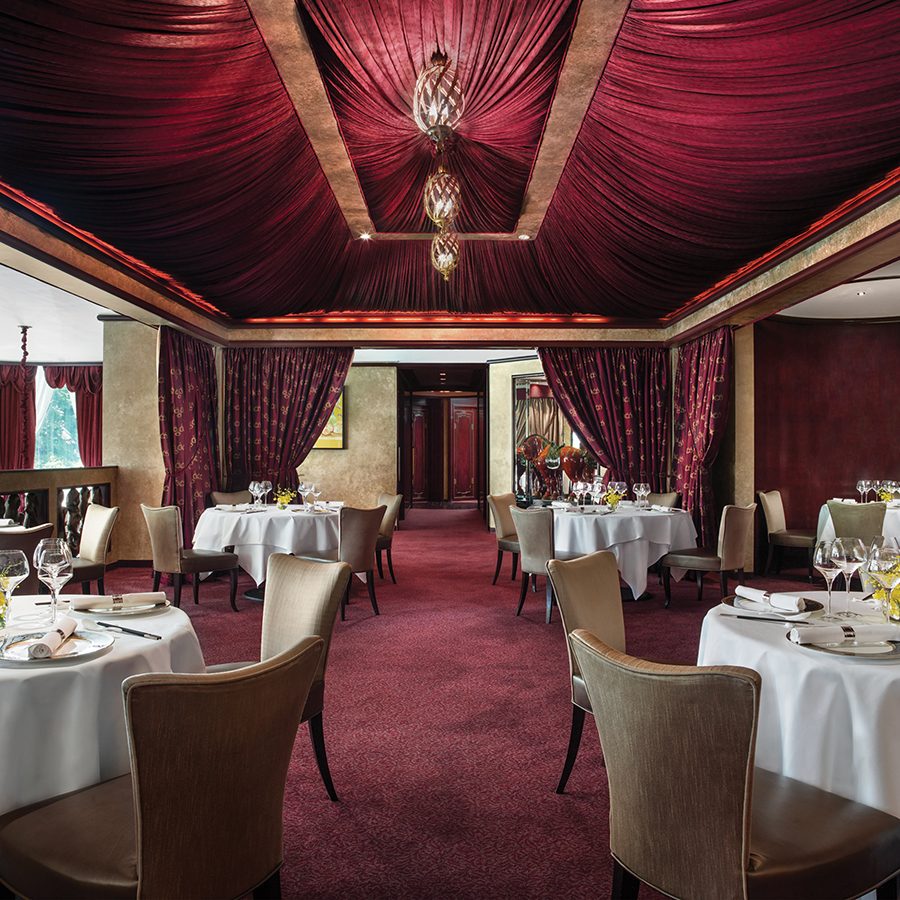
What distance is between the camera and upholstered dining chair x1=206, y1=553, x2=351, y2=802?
8.50 ft

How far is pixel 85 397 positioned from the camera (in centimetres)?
1373

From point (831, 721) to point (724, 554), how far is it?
399cm

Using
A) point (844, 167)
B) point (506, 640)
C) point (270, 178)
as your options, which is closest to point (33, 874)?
point (506, 640)

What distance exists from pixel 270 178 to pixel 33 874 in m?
4.01

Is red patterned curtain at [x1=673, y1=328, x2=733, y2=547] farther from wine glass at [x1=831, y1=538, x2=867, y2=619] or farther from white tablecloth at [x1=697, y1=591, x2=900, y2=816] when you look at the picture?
white tablecloth at [x1=697, y1=591, x2=900, y2=816]

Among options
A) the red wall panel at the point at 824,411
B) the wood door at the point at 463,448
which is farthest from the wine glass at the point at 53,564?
the wood door at the point at 463,448

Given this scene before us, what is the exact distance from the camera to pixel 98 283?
5355mm

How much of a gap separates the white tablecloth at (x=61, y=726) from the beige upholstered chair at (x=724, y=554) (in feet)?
15.3

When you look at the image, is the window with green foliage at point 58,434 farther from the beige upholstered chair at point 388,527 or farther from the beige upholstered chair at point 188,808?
the beige upholstered chair at point 188,808

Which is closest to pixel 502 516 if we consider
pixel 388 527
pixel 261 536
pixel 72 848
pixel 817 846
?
pixel 388 527

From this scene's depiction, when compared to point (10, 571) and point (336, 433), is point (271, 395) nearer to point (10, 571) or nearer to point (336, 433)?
point (336, 433)

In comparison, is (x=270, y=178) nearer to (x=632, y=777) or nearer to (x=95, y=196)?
(x=95, y=196)

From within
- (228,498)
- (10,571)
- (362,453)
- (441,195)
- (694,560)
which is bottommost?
(694,560)

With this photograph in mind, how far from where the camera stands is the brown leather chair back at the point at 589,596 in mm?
2592
